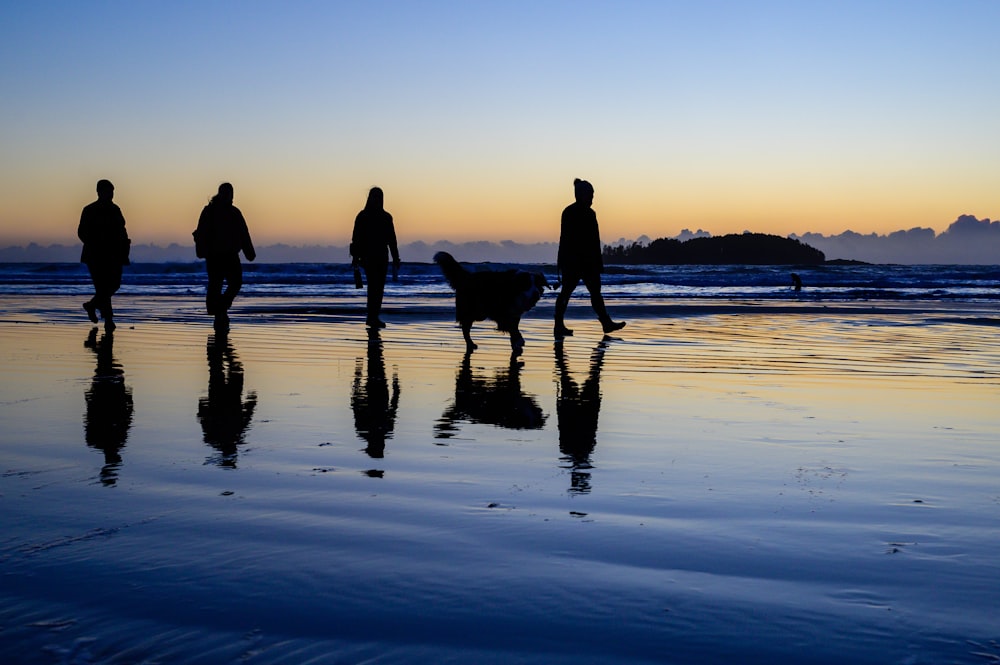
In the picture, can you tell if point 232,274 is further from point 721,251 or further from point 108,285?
point 721,251

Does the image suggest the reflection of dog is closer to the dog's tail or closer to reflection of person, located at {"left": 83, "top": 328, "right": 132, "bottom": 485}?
the dog's tail

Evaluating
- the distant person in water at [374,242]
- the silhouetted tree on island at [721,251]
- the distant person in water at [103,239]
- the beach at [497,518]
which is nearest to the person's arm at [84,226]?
the distant person in water at [103,239]

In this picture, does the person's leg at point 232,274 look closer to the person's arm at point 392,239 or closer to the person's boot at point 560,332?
the person's arm at point 392,239

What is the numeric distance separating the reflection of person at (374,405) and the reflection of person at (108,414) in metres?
1.13

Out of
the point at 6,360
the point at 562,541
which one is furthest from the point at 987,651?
the point at 6,360

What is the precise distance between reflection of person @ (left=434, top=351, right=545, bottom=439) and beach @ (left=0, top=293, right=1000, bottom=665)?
0.04m

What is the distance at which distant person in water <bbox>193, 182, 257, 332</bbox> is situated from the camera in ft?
42.7

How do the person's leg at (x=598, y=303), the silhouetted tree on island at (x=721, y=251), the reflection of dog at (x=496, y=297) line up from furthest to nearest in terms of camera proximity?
the silhouetted tree on island at (x=721, y=251) < the person's leg at (x=598, y=303) < the reflection of dog at (x=496, y=297)

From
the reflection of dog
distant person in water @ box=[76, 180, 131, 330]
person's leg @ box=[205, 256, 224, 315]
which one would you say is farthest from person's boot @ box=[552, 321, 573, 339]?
distant person in water @ box=[76, 180, 131, 330]

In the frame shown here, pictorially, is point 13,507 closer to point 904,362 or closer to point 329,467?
point 329,467

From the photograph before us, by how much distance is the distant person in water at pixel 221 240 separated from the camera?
1302 centimetres

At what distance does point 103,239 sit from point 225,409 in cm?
815

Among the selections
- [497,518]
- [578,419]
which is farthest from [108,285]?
[497,518]

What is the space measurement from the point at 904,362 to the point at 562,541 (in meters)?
6.99
